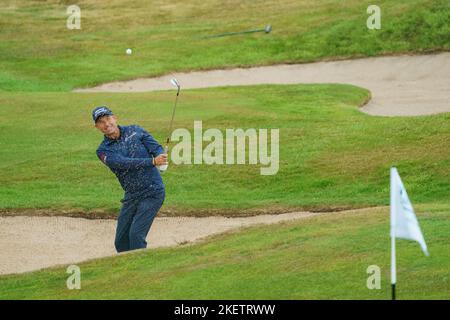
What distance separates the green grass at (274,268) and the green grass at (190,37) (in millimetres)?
22560

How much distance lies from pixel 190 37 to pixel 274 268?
31.9m

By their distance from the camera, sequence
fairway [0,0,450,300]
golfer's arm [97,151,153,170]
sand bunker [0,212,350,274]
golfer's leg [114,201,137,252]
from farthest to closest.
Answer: sand bunker [0,212,350,274] < golfer's leg [114,201,137,252] < golfer's arm [97,151,153,170] < fairway [0,0,450,300]

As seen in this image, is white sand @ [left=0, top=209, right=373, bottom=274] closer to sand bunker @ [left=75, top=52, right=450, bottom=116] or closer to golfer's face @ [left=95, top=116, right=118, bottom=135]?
golfer's face @ [left=95, top=116, right=118, bottom=135]

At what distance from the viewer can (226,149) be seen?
28.2 m

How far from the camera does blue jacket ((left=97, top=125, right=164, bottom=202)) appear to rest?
17.8 meters

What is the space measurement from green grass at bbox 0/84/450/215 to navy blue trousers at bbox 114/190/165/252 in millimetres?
5308

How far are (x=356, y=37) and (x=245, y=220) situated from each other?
2201 cm

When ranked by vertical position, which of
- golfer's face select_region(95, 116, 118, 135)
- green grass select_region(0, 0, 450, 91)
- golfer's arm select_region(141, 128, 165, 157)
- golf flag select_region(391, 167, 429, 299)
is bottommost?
golf flag select_region(391, 167, 429, 299)

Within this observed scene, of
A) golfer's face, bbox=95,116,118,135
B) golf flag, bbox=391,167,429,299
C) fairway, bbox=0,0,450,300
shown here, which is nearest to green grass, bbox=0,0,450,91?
fairway, bbox=0,0,450,300

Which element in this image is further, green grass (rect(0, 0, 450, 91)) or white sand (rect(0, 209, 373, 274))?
green grass (rect(0, 0, 450, 91))

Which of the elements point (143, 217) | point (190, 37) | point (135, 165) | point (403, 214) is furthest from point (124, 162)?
point (190, 37)

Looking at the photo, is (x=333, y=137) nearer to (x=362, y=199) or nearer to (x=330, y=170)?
(x=330, y=170)
